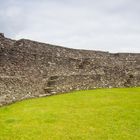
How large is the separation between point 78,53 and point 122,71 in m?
4.15

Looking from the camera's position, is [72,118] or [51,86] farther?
[51,86]

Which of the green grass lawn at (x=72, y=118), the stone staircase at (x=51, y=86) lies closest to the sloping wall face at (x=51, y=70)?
the stone staircase at (x=51, y=86)

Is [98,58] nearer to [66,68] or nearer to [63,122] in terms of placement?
[66,68]

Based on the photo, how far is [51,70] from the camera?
25.9m

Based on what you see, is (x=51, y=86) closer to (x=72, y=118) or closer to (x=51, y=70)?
(x=51, y=70)

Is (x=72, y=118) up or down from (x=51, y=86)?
down

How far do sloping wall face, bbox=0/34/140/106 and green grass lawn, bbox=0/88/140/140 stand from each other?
5.15ft

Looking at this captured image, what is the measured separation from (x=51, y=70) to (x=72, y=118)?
10194 mm

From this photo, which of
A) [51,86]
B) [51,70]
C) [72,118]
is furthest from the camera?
[51,70]

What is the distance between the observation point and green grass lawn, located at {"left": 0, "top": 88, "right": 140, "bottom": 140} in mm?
13211

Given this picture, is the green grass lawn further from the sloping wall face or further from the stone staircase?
the stone staircase

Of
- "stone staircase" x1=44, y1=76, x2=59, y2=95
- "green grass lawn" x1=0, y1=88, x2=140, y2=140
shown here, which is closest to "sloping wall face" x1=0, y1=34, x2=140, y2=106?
"stone staircase" x1=44, y1=76, x2=59, y2=95

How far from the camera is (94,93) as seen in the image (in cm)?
2431

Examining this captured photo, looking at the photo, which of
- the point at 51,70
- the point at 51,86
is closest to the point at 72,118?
the point at 51,86
